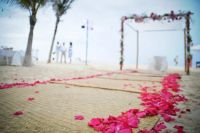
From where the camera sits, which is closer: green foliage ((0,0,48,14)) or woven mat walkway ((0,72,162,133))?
woven mat walkway ((0,72,162,133))

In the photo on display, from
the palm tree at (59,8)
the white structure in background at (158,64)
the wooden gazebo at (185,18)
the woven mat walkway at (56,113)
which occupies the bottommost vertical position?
the woven mat walkway at (56,113)

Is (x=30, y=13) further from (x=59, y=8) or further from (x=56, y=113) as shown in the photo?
(x=56, y=113)

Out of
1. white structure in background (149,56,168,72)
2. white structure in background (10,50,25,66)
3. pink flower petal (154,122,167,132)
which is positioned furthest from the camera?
white structure in background (10,50,25,66)

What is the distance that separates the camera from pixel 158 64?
Answer: 9.59 meters

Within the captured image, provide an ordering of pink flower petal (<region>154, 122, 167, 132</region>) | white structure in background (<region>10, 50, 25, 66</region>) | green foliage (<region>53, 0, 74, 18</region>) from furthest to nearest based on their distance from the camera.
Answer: green foliage (<region>53, 0, 74, 18</region>) < white structure in background (<region>10, 50, 25, 66</region>) < pink flower petal (<region>154, 122, 167, 132</region>)

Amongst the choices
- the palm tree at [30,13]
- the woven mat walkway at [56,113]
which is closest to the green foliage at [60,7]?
the palm tree at [30,13]

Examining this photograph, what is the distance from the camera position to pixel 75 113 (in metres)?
2.12

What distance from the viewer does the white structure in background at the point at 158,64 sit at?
31.0ft

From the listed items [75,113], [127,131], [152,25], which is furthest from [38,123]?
[152,25]

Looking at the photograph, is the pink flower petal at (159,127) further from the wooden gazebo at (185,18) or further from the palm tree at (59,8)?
the palm tree at (59,8)

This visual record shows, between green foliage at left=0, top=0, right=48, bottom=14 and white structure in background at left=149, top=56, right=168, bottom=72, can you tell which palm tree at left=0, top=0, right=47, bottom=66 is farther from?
white structure in background at left=149, top=56, right=168, bottom=72

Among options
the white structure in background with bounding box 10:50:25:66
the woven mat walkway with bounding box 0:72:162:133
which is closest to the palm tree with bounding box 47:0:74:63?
the white structure in background with bounding box 10:50:25:66

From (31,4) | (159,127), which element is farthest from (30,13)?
(159,127)

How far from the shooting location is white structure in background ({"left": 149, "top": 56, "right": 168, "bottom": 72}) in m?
9.45
